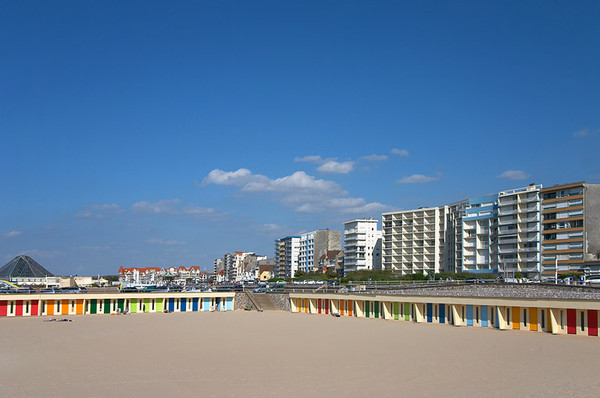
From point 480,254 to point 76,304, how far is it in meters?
68.4

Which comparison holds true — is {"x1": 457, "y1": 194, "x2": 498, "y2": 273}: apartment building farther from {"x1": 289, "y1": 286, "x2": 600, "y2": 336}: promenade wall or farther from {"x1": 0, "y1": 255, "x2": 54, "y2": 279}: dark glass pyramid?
{"x1": 0, "y1": 255, "x2": 54, "y2": 279}: dark glass pyramid

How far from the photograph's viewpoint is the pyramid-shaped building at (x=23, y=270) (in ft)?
334

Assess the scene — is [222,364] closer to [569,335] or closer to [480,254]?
[569,335]

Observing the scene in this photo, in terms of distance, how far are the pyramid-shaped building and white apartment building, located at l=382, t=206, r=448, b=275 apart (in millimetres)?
68229

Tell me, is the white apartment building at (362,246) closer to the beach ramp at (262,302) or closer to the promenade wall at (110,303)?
the beach ramp at (262,302)

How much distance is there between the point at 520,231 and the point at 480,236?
33.6 feet

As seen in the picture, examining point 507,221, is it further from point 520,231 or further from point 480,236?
point 480,236

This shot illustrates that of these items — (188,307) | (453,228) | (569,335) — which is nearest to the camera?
(569,335)

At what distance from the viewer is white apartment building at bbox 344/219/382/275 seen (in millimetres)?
136875

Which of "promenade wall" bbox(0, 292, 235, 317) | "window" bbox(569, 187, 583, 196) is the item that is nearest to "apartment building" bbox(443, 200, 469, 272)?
"window" bbox(569, 187, 583, 196)

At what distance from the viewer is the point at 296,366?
22.8 metres

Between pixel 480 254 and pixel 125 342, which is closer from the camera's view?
pixel 125 342

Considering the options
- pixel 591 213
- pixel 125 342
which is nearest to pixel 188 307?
pixel 125 342

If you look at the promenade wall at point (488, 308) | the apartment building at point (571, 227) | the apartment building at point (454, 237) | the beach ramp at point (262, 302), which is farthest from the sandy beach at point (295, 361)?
the apartment building at point (454, 237)
